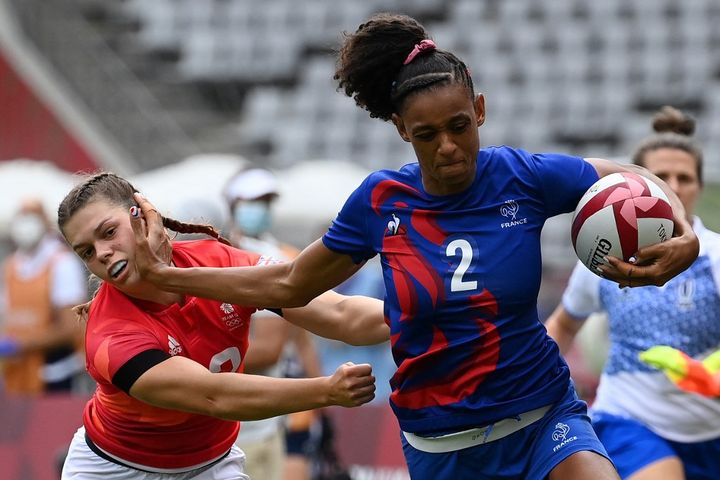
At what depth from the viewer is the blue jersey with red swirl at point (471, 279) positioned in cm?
382

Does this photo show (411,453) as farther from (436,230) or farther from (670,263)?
(670,263)

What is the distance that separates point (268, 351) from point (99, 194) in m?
2.41

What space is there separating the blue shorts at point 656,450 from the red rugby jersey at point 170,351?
1.54m

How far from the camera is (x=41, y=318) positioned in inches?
385

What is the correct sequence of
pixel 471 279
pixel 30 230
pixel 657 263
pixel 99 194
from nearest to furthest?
pixel 657 263
pixel 471 279
pixel 99 194
pixel 30 230

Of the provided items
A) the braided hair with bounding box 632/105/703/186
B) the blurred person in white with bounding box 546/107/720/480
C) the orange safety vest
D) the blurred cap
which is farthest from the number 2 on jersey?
the orange safety vest

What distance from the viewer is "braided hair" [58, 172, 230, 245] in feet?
13.7

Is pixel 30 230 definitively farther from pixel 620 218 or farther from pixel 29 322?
pixel 620 218

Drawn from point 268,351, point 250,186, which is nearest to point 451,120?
point 268,351

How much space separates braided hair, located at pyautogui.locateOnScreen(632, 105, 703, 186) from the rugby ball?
141 cm

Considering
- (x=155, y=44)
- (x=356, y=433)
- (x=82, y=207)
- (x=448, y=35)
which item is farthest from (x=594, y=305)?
(x=155, y=44)

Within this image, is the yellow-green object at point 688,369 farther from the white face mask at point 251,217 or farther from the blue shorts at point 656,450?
the white face mask at point 251,217

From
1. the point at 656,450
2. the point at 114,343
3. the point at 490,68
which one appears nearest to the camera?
the point at 114,343

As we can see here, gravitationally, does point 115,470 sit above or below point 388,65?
below
